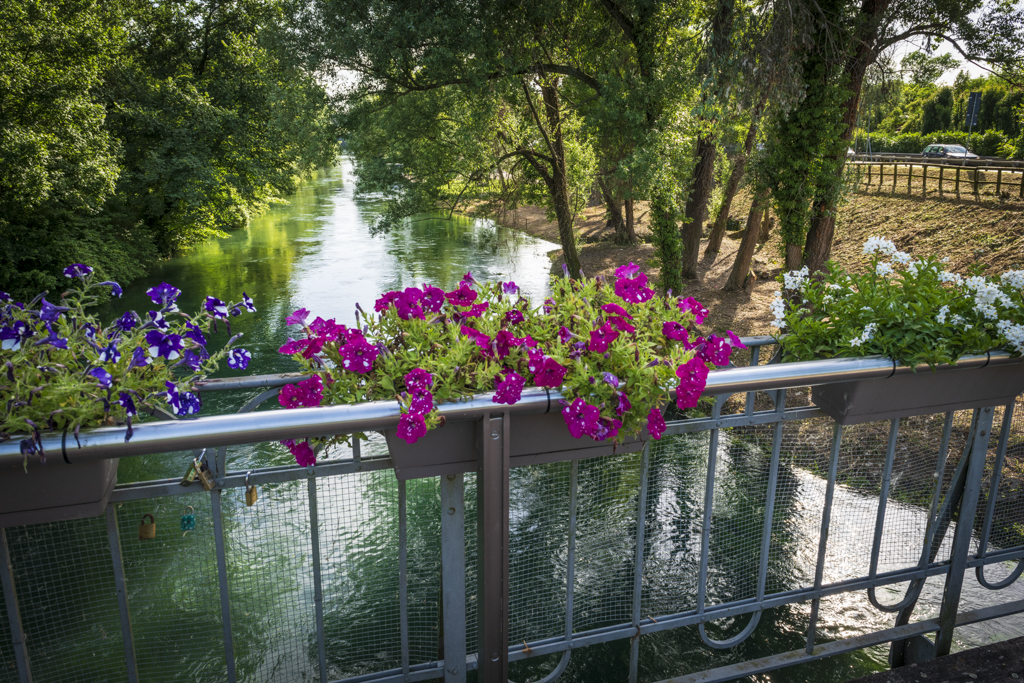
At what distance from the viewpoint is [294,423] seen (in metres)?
1.58

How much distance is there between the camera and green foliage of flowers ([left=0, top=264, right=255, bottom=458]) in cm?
148

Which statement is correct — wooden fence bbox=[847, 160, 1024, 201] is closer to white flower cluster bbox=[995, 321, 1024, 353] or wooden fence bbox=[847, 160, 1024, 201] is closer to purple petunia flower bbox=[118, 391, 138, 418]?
white flower cluster bbox=[995, 321, 1024, 353]

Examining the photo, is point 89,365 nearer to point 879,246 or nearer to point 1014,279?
point 879,246

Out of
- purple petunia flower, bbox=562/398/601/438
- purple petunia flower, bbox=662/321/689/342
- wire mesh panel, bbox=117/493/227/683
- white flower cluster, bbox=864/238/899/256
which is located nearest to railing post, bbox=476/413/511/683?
purple petunia flower, bbox=562/398/601/438

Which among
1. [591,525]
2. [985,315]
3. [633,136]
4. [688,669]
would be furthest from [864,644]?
[633,136]

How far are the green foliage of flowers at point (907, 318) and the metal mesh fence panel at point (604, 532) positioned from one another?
2.36 ft

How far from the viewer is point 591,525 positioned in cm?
239

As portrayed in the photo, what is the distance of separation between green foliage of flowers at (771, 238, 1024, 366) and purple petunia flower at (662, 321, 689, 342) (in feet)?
1.49

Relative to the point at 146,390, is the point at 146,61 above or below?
above

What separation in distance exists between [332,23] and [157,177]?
8707 mm

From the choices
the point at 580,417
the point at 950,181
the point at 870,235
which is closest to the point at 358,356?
the point at 580,417

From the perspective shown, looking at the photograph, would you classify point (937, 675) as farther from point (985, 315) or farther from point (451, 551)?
point (451, 551)

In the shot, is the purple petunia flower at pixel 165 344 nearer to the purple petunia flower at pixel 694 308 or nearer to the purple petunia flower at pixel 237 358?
the purple petunia flower at pixel 237 358

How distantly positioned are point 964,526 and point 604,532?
1.25m
